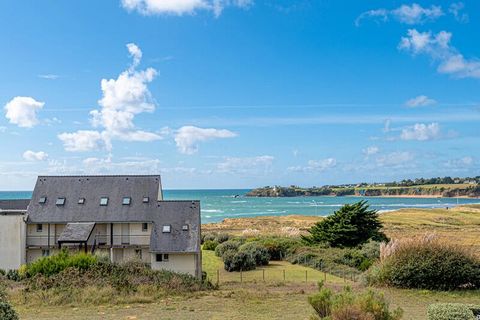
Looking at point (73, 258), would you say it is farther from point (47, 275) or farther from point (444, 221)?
point (444, 221)

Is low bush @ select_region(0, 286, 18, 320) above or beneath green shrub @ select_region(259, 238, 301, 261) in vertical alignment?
above

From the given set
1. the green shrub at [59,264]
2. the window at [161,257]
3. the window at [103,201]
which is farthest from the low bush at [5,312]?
the window at [103,201]

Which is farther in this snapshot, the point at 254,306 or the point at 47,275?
the point at 47,275

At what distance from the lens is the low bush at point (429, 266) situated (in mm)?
21562

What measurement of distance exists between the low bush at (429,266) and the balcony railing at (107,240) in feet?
50.1

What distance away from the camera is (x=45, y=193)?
106ft

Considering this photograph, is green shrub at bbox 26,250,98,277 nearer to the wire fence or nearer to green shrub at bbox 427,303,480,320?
the wire fence

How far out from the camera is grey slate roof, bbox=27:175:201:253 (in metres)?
28.7

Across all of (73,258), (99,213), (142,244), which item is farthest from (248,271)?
(73,258)

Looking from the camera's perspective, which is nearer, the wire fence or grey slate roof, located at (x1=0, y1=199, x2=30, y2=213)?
the wire fence

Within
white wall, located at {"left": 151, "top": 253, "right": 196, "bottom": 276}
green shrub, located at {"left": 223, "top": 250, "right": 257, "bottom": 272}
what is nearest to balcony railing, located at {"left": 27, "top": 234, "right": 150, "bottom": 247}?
white wall, located at {"left": 151, "top": 253, "right": 196, "bottom": 276}

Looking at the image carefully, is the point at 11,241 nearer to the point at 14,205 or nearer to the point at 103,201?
the point at 103,201

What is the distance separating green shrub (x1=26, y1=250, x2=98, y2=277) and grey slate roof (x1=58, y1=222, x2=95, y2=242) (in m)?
5.03

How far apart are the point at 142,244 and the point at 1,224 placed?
28.4 feet
